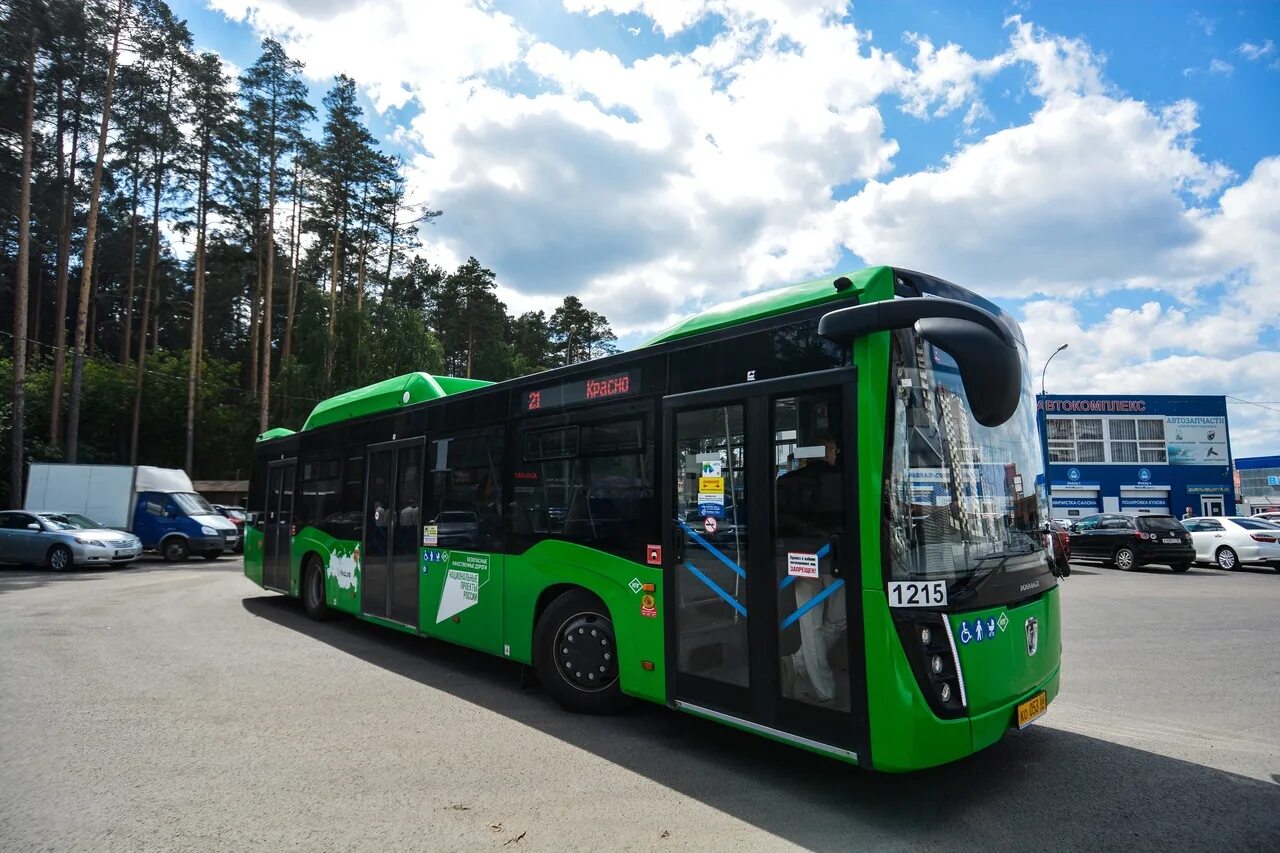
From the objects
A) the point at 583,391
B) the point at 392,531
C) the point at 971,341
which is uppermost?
the point at 583,391

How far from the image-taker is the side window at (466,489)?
715 cm

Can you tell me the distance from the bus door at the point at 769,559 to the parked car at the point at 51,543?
20356mm

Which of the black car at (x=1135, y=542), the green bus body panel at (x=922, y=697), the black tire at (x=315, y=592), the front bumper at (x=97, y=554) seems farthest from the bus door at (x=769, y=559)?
the black car at (x=1135, y=542)

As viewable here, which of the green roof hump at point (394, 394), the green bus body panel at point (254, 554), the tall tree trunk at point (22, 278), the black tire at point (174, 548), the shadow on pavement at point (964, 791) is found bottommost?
the shadow on pavement at point (964, 791)

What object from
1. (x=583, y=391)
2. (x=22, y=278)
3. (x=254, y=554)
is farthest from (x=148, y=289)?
(x=583, y=391)

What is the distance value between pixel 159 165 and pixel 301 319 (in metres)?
8.65

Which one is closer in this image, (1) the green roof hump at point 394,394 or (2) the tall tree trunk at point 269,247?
(1) the green roof hump at point 394,394

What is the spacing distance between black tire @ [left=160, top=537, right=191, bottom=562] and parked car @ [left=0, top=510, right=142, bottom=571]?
3145mm

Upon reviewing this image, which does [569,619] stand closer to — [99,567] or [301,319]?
[99,567]

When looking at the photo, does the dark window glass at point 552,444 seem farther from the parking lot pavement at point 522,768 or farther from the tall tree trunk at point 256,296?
the tall tree trunk at point 256,296

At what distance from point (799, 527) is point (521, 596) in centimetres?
319

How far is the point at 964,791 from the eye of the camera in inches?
173

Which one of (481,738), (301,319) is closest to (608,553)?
(481,738)

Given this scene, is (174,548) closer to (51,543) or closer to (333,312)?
(51,543)
